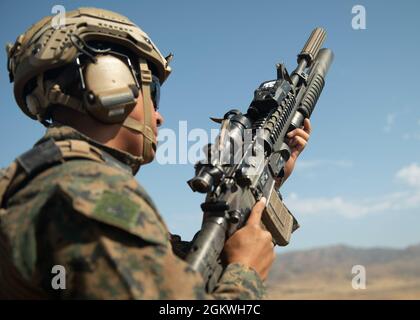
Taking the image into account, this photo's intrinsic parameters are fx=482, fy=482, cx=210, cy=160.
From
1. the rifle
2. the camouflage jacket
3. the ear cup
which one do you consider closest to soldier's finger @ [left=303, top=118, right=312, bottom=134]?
the rifle

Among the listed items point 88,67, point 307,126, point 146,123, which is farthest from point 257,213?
point 307,126

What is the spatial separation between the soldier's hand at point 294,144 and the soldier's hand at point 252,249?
216 centimetres

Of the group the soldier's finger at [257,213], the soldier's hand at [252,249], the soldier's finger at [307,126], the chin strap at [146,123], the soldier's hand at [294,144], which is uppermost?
the soldier's finger at [307,126]

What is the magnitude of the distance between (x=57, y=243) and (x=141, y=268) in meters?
0.48

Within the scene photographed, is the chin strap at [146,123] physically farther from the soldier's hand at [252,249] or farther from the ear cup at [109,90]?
the soldier's hand at [252,249]

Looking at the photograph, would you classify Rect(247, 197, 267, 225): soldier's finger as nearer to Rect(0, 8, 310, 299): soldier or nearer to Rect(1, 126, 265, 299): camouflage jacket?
Rect(0, 8, 310, 299): soldier

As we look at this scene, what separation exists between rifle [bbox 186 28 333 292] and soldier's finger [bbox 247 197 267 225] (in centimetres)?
7

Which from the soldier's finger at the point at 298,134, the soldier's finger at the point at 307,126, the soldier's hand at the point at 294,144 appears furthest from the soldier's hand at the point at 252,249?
the soldier's finger at the point at 307,126

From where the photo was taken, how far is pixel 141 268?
242 cm

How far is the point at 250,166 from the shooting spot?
15.3 feet

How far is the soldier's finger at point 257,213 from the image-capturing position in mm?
4031

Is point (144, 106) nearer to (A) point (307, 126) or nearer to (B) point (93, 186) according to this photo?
(B) point (93, 186)

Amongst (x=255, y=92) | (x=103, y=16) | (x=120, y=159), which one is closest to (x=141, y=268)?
(x=120, y=159)
